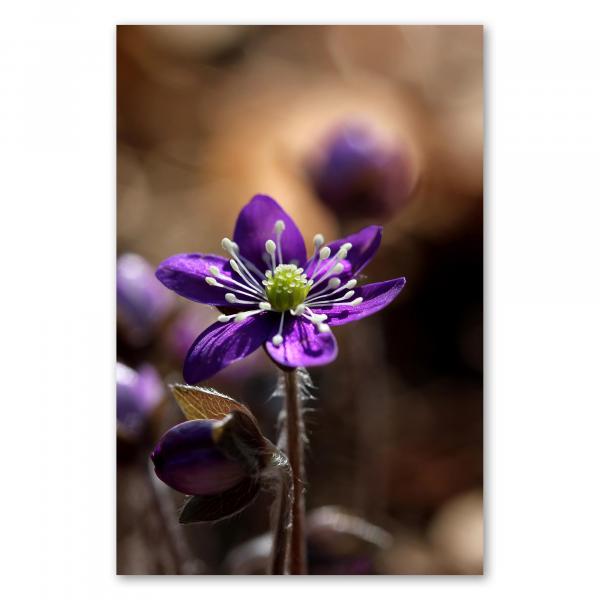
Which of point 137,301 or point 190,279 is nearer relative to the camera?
point 190,279

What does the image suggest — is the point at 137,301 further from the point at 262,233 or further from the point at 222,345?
the point at 222,345

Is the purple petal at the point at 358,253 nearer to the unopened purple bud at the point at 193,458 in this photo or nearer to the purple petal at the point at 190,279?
the purple petal at the point at 190,279

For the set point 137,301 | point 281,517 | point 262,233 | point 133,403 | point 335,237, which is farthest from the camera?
point 335,237

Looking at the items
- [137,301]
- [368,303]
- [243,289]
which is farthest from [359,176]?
[368,303]

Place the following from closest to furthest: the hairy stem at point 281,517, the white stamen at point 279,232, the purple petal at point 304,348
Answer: the purple petal at point 304,348 → the hairy stem at point 281,517 → the white stamen at point 279,232
